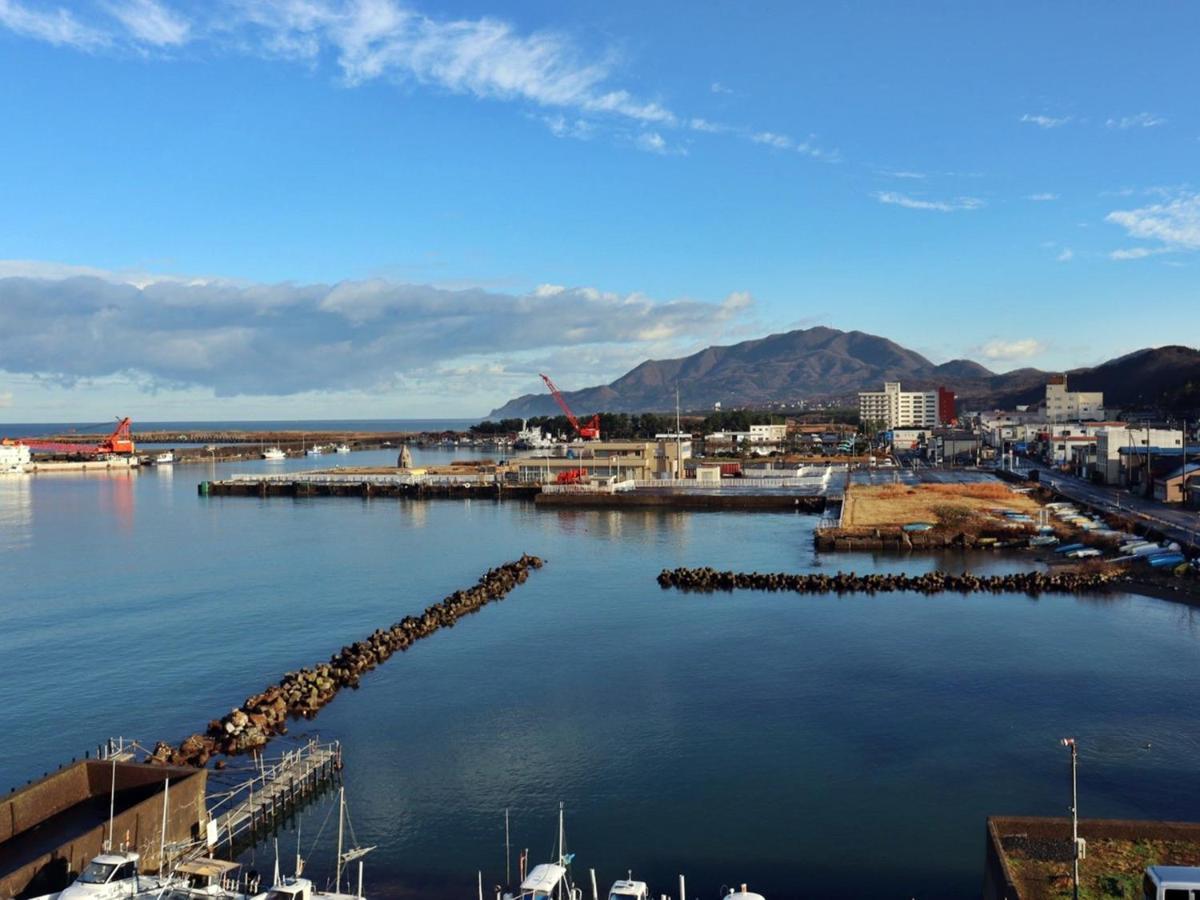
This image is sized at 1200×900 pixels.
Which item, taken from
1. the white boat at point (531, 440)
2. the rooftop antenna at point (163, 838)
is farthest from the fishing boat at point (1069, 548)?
the white boat at point (531, 440)

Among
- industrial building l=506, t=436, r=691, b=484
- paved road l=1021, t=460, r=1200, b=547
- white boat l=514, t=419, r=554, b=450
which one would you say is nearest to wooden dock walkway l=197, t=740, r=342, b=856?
paved road l=1021, t=460, r=1200, b=547

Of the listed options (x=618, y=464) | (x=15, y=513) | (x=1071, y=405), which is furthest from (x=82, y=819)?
(x=1071, y=405)

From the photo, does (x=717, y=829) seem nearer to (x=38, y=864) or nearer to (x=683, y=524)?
(x=38, y=864)

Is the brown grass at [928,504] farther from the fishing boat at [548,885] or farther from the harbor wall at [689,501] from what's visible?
the fishing boat at [548,885]

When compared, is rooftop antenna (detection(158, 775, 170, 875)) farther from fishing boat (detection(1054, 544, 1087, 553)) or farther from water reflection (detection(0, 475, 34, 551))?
water reflection (detection(0, 475, 34, 551))

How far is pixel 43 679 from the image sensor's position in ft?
42.0

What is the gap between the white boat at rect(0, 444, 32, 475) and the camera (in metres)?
54.6

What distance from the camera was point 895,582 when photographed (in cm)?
1861

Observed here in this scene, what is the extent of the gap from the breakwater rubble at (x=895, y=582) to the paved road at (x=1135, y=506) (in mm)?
3703

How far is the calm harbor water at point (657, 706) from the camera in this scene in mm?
7957

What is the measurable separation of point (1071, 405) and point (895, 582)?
2338 inches

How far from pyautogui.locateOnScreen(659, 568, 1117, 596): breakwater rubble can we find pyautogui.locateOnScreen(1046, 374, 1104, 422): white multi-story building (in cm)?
5407

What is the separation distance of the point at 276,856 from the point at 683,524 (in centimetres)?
2190

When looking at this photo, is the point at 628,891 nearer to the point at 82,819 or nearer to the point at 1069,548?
the point at 82,819
